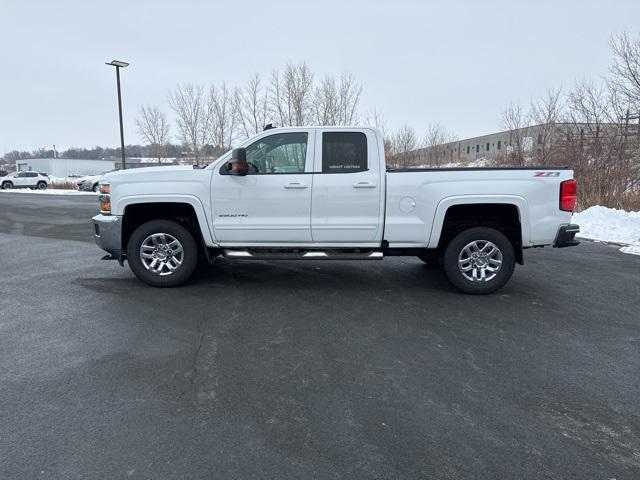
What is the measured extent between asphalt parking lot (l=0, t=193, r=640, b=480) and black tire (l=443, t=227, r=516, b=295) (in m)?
0.20

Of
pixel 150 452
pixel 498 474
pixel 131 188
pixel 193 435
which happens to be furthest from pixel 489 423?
pixel 131 188

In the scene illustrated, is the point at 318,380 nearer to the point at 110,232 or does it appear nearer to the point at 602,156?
the point at 110,232

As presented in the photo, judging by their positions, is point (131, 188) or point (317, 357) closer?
point (317, 357)

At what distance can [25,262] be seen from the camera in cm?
761

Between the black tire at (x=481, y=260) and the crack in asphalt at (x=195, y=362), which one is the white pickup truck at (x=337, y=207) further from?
the crack in asphalt at (x=195, y=362)

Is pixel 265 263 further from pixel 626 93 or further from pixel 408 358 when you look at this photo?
pixel 626 93

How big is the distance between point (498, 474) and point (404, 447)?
521mm

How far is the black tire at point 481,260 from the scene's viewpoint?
5535 millimetres

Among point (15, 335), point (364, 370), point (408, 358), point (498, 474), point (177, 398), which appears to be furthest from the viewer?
point (15, 335)

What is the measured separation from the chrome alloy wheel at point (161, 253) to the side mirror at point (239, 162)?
1302 millimetres

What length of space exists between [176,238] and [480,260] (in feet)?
13.3

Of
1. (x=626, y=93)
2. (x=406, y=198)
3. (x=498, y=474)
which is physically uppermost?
(x=626, y=93)

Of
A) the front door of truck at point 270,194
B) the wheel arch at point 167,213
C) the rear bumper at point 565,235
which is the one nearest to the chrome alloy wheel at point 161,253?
the wheel arch at point 167,213

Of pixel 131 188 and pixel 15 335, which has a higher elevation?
pixel 131 188
